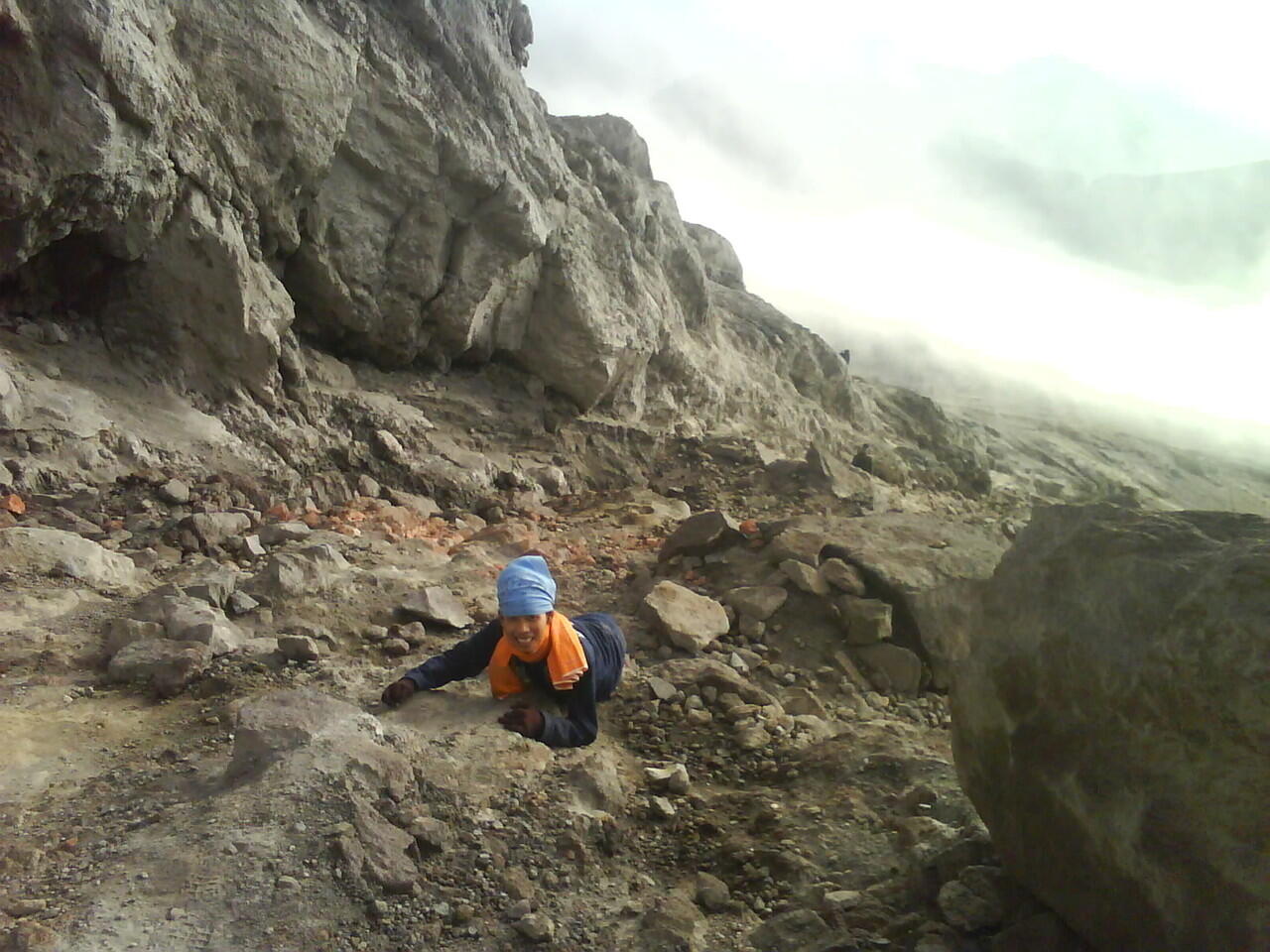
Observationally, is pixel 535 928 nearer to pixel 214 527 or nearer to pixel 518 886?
pixel 518 886

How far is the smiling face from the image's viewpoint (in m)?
A: 2.83

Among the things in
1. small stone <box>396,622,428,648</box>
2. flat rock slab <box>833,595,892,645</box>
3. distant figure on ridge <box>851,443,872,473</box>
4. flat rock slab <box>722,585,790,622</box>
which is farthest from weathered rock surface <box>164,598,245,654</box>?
distant figure on ridge <box>851,443,872,473</box>

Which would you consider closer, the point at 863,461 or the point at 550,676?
the point at 550,676

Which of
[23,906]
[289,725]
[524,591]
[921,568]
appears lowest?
[23,906]

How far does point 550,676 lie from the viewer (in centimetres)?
291

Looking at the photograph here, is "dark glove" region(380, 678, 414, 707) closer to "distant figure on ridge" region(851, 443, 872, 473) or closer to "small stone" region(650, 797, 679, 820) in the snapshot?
"small stone" region(650, 797, 679, 820)

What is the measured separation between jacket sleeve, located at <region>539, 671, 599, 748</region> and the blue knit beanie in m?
0.28

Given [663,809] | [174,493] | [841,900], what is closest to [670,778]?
[663,809]

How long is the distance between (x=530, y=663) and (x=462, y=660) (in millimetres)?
251

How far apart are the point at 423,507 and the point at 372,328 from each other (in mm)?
1684

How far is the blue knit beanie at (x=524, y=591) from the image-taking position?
2.83m

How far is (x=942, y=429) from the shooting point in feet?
40.3

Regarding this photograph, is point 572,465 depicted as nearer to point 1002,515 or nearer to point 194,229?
point 194,229

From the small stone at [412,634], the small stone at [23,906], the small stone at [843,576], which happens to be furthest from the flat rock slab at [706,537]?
the small stone at [23,906]
